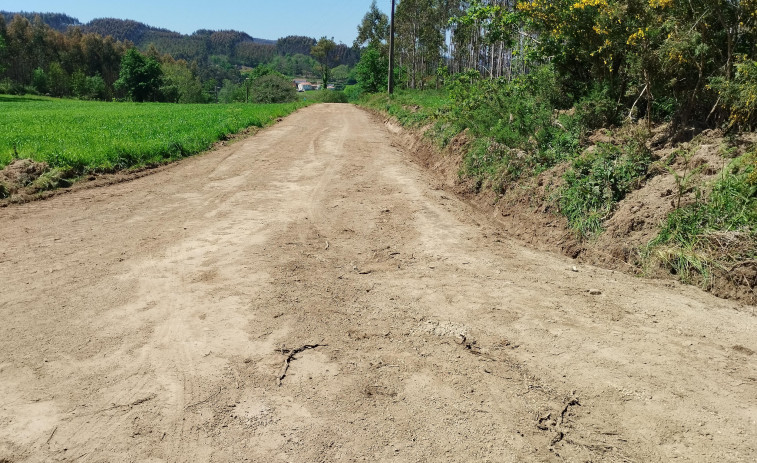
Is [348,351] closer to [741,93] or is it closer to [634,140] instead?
[634,140]

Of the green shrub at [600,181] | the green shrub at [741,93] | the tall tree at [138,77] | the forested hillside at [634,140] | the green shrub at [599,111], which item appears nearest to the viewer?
the forested hillside at [634,140]

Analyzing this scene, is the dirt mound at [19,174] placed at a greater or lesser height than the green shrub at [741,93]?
lesser

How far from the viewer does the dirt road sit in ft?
10.3

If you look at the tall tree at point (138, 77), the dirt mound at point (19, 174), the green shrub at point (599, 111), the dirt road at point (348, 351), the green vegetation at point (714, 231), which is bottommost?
the dirt road at point (348, 351)

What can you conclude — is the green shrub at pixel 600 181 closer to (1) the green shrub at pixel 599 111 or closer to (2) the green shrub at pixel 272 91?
(1) the green shrub at pixel 599 111

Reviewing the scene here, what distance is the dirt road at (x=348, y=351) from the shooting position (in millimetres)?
3133

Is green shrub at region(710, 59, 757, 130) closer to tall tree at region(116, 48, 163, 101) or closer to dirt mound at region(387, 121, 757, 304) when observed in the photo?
dirt mound at region(387, 121, 757, 304)

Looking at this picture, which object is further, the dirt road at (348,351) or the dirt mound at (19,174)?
the dirt mound at (19,174)

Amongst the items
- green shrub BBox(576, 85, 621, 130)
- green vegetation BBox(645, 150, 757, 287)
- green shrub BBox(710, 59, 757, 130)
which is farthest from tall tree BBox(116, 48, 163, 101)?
green vegetation BBox(645, 150, 757, 287)

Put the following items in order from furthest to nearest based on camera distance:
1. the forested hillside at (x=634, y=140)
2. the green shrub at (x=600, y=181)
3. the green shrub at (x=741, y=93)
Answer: the green shrub at (x=600, y=181) → the green shrub at (x=741, y=93) → the forested hillside at (x=634, y=140)

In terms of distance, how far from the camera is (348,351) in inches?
163

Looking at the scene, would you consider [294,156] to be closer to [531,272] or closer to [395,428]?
[531,272]

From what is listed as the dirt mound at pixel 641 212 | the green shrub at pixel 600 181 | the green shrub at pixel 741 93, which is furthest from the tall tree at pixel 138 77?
the green shrub at pixel 741 93

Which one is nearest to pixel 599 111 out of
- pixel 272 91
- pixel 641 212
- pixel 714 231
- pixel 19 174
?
pixel 641 212
